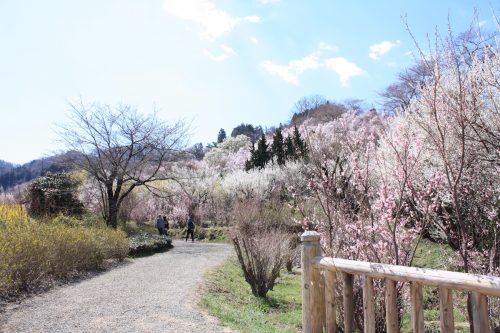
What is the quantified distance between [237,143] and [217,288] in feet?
170

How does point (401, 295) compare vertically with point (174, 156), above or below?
below

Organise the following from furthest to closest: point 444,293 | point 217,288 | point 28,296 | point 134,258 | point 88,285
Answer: point 134,258 < point 217,288 < point 88,285 < point 28,296 < point 444,293

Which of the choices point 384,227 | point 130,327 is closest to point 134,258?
point 130,327

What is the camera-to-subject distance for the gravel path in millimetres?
5766

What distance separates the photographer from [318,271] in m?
3.50

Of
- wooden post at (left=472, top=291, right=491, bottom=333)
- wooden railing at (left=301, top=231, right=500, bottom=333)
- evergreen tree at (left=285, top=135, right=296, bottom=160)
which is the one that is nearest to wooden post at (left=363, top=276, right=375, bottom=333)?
wooden railing at (left=301, top=231, right=500, bottom=333)

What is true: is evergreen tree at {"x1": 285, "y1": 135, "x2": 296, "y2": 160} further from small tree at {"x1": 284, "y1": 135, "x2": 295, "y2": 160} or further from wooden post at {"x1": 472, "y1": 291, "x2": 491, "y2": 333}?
wooden post at {"x1": 472, "y1": 291, "x2": 491, "y2": 333}

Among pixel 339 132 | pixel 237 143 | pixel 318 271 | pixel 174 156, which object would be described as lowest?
pixel 318 271

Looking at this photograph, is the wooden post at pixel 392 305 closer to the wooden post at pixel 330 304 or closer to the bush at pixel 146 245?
the wooden post at pixel 330 304

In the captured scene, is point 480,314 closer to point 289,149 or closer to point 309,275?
point 309,275

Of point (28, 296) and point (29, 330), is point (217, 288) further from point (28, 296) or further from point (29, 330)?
point (29, 330)

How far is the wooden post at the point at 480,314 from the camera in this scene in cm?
224

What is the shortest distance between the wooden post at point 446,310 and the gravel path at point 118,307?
4.05 m

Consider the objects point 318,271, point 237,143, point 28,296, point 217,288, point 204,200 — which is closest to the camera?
point 318,271
